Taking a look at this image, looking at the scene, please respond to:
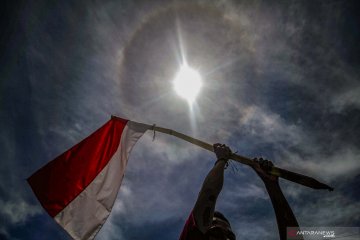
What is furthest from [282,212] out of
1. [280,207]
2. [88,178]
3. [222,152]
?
[88,178]

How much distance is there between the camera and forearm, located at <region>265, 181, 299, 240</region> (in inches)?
98.5

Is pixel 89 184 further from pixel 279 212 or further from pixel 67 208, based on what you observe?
pixel 279 212

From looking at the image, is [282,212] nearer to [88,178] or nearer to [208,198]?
[208,198]

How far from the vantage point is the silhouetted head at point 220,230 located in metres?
3.89

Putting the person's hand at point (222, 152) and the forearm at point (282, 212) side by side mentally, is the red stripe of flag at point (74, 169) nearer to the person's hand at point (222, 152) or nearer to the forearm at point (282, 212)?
the person's hand at point (222, 152)

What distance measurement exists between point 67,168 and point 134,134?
2.10 meters

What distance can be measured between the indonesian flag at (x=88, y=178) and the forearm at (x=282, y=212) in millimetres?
4302

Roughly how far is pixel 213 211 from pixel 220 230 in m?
1.13

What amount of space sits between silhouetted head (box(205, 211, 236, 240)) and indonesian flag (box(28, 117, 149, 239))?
9.49 ft

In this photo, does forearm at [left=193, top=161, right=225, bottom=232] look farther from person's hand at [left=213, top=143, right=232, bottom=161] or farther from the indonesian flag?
the indonesian flag

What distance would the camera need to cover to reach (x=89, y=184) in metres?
6.20

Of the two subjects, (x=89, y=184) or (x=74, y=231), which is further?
(x=89, y=184)

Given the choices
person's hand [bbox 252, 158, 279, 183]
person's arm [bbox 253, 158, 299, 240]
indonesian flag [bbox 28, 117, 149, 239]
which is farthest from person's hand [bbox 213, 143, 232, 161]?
indonesian flag [bbox 28, 117, 149, 239]

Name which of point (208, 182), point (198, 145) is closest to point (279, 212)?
point (208, 182)
